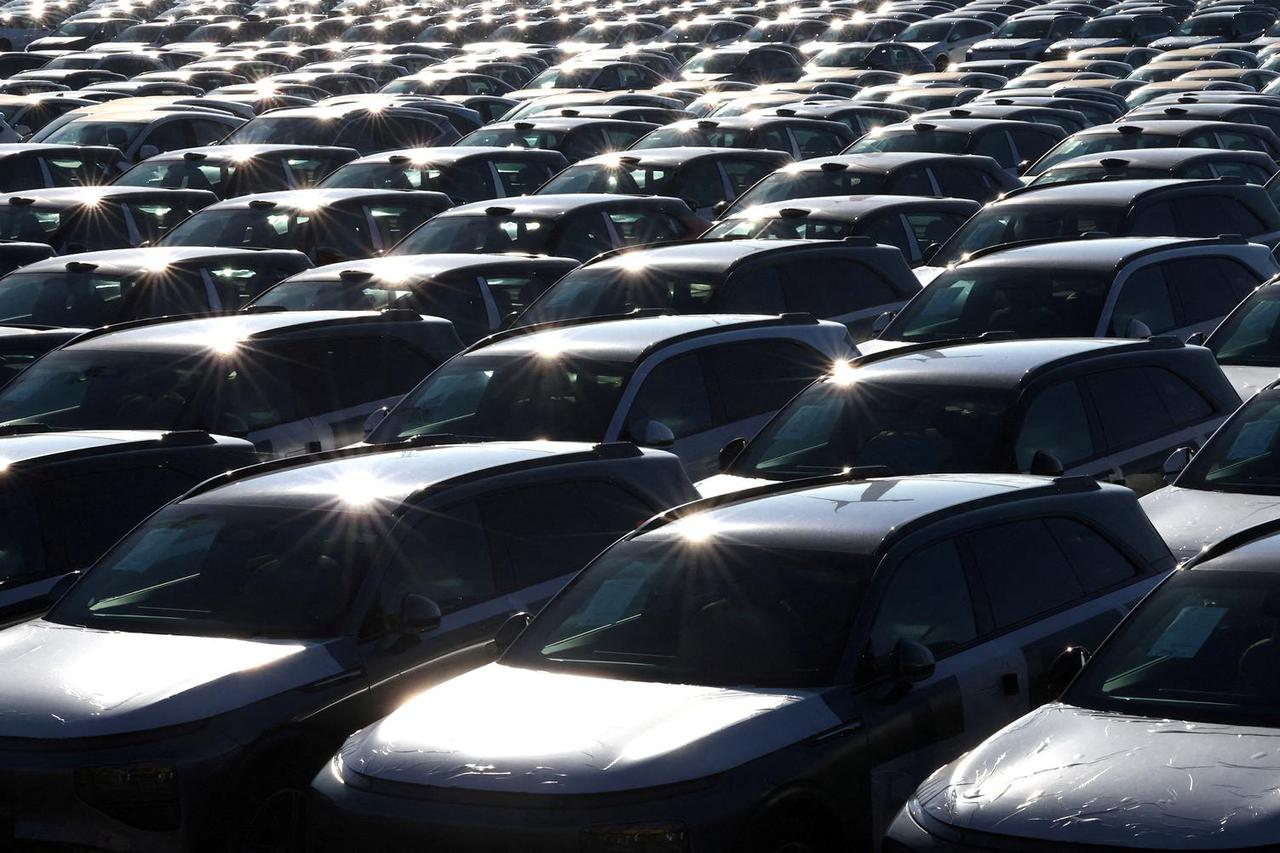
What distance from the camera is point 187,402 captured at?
12312 mm

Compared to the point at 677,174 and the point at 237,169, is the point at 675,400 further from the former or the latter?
the point at 237,169

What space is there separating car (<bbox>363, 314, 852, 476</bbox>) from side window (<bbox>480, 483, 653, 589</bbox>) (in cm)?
197

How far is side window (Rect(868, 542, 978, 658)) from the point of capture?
23.9 ft

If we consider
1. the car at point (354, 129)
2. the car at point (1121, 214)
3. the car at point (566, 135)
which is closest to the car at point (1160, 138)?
the car at point (1121, 214)

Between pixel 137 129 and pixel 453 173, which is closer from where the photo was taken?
pixel 453 173

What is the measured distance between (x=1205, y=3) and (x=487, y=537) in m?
45.4

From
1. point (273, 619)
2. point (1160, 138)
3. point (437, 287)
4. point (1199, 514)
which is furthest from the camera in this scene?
point (1160, 138)

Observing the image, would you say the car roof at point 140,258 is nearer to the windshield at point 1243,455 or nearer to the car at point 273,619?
the car at point 273,619

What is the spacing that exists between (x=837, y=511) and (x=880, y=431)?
2.87 meters

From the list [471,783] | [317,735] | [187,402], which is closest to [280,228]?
[187,402]

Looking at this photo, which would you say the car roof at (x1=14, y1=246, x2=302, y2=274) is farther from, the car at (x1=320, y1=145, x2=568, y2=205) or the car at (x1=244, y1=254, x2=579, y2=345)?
the car at (x1=320, y1=145, x2=568, y2=205)

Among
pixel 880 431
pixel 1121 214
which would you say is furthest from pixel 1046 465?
pixel 1121 214

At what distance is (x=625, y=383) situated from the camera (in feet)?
38.4

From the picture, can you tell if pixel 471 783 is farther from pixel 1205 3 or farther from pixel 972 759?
pixel 1205 3
